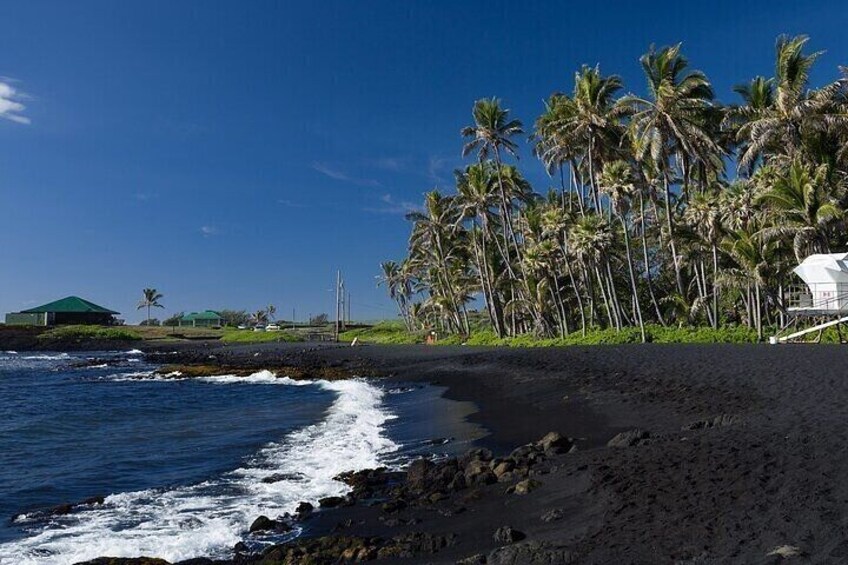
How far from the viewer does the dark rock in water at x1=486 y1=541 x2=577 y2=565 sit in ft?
19.6

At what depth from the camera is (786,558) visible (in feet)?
17.0

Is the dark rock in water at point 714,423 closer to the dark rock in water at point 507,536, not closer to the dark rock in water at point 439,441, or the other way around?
the dark rock in water at point 507,536

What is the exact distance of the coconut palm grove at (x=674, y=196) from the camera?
111 ft

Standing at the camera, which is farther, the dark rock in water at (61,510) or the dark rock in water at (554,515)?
the dark rock in water at (61,510)

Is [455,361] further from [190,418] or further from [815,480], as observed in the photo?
[815,480]

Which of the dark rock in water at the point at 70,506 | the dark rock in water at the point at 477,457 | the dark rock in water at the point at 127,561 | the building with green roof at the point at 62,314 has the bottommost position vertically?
the dark rock in water at the point at 70,506

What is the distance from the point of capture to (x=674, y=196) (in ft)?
165

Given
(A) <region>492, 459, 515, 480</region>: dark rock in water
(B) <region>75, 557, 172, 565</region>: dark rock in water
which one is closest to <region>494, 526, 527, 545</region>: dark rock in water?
(A) <region>492, 459, 515, 480</region>: dark rock in water

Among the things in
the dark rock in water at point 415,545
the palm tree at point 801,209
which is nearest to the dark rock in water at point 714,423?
the dark rock in water at point 415,545

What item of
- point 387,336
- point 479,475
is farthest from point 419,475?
point 387,336

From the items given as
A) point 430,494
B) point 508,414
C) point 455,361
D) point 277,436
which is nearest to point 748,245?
point 455,361

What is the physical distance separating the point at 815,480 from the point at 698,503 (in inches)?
52.2

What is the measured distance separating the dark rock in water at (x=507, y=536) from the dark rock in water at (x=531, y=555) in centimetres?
46

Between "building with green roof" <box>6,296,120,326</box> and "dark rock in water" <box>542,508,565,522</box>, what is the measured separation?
122673 millimetres
